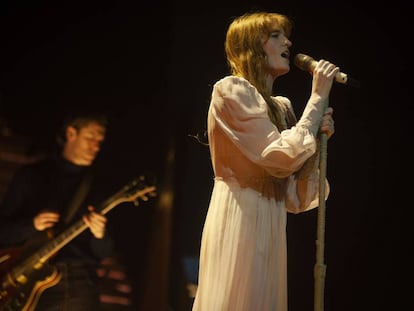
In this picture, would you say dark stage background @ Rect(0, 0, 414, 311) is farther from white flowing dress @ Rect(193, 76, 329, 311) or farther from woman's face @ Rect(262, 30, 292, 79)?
white flowing dress @ Rect(193, 76, 329, 311)

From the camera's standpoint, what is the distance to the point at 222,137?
1.86m

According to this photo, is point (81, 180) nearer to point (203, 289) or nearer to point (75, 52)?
point (75, 52)

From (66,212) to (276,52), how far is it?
163 centimetres

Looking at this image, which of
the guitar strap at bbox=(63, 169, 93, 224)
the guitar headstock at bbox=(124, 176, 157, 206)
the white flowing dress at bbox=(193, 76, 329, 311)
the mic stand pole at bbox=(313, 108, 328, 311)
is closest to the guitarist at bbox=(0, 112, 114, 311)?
the guitar strap at bbox=(63, 169, 93, 224)

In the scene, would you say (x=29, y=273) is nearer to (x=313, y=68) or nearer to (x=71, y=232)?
(x=71, y=232)

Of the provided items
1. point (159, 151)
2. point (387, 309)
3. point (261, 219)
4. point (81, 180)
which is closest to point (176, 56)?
point (159, 151)

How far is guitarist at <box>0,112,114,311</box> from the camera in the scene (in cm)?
318

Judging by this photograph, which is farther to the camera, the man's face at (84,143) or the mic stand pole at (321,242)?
the man's face at (84,143)

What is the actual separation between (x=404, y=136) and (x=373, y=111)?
17cm

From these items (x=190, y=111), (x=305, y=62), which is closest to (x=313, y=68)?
(x=305, y=62)

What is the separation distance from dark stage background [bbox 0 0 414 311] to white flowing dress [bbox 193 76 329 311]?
132 centimetres

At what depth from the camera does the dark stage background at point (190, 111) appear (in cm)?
308

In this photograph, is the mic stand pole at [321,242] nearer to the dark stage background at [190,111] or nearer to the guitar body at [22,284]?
the dark stage background at [190,111]

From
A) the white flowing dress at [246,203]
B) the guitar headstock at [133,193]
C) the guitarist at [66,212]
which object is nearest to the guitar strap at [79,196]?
the guitarist at [66,212]
